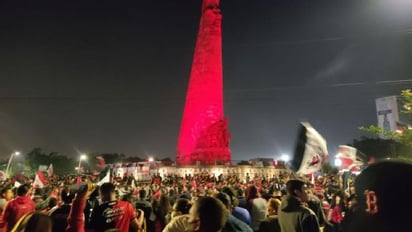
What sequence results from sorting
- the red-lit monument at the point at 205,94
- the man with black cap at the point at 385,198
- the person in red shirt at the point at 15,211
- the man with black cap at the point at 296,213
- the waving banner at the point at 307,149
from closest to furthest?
the man with black cap at the point at 385,198 → the man with black cap at the point at 296,213 → the person in red shirt at the point at 15,211 → the waving banner at the point at 307,149 → the red-lit monument at the point at 205,94

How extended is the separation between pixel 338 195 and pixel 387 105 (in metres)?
58.9

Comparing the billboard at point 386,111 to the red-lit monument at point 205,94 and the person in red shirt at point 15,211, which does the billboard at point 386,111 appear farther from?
the person in red shirt at point 15,211

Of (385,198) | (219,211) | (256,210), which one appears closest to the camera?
(385,198)

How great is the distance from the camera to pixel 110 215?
4.68m

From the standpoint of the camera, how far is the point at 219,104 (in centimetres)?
4738

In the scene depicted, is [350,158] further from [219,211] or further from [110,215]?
[219,211]

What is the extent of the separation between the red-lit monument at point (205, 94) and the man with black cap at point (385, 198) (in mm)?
42578

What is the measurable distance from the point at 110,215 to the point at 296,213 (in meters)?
2.49

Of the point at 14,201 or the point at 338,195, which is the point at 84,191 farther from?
the point at 338,195

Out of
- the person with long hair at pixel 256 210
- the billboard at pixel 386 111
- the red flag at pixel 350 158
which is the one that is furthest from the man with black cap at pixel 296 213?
the billboard at pixel 386 111

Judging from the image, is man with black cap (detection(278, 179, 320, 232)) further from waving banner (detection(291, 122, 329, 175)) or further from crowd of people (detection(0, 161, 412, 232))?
waving banner (detection(291, 122, 329, 175))

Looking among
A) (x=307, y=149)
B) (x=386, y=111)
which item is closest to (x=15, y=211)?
(x=307, y=149)

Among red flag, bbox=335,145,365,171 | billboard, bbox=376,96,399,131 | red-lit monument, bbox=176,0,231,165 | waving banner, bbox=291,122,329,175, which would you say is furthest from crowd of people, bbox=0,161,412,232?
billboard, bbox=376,96,399,131

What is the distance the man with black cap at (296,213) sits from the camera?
13.9 feet
